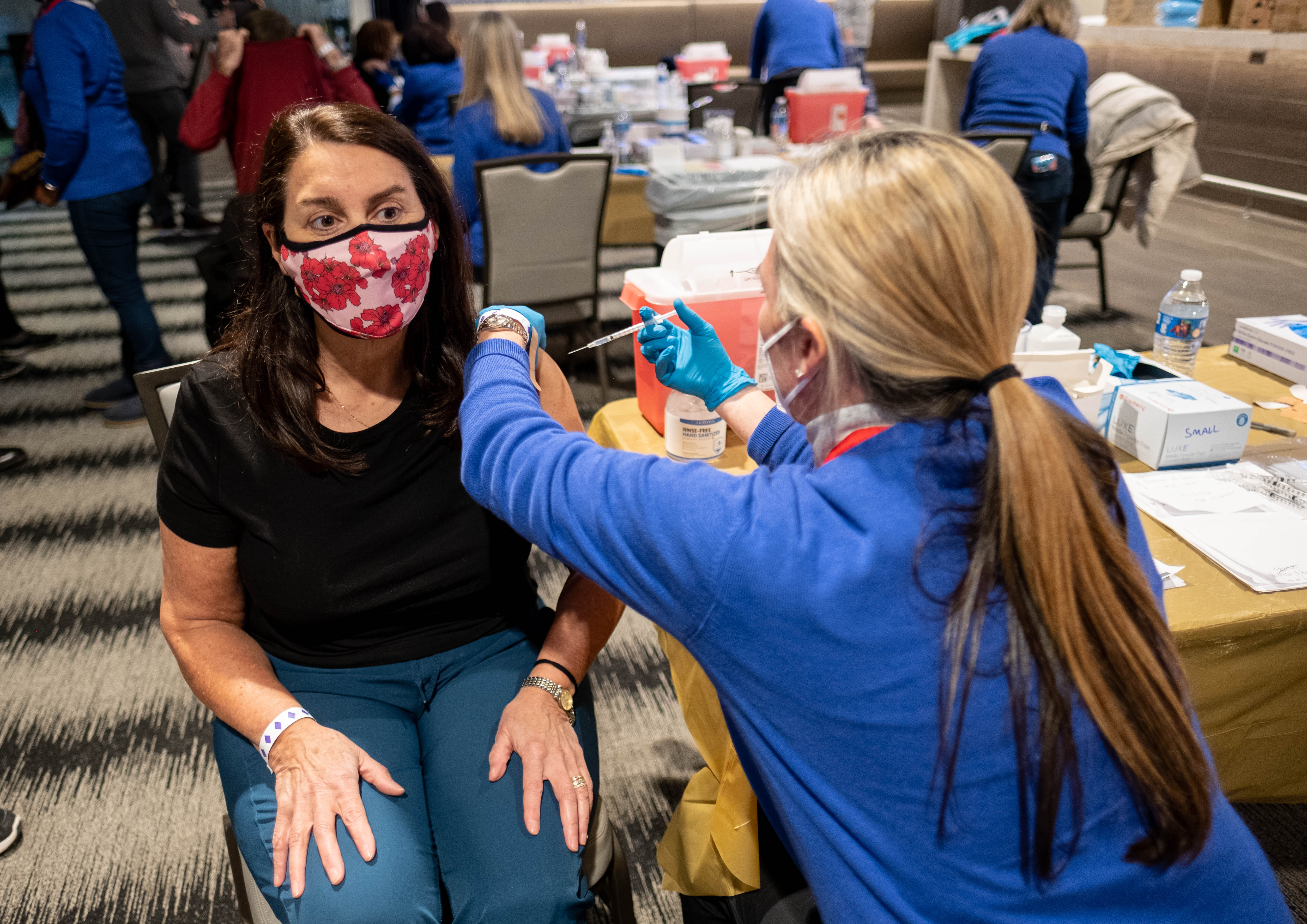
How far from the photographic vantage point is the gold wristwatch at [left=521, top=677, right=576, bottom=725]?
1.21 metres

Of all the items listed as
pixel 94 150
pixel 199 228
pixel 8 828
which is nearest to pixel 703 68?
pixel 199 228

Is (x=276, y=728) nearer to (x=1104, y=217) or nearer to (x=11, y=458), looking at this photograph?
(x=11, y=458)

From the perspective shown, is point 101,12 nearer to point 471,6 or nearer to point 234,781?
point 471,6

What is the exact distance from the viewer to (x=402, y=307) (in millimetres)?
1236

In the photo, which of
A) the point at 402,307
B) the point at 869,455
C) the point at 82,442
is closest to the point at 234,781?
the point at 402,307

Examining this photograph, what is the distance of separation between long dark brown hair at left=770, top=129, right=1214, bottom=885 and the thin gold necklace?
2.45 ft

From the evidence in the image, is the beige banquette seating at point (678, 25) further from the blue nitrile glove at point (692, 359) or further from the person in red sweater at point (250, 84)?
the blue nitrile glove at point (692, 359)

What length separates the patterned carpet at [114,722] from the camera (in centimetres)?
163

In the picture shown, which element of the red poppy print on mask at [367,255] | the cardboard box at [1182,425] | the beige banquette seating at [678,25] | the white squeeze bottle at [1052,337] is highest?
the beige banquette seating at [678,25]

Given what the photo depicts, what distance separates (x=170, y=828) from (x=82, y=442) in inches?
85.3

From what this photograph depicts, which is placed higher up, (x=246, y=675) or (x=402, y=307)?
(x=402, y=307)

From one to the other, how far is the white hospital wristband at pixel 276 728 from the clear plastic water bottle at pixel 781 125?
138 inches

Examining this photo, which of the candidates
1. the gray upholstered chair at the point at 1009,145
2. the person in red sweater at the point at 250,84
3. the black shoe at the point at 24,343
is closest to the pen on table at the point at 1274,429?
the gray upholstered chair at the point at 1009,145

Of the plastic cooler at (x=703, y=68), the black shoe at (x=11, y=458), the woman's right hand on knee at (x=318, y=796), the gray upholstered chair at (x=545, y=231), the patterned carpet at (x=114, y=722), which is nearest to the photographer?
the woman's right hand on knee at (x=318, y=796)
